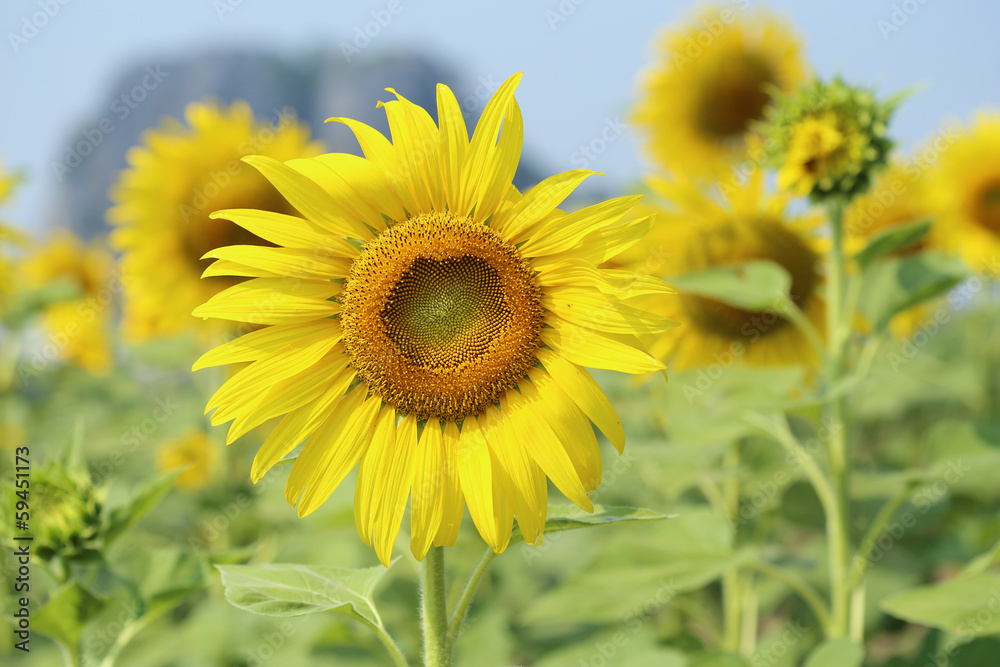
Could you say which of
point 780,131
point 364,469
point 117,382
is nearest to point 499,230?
point 364,469

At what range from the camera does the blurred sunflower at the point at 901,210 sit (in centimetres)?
405

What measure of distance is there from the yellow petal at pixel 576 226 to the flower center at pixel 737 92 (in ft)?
12.0

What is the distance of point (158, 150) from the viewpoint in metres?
3.94

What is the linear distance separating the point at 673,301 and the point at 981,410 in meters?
2.35

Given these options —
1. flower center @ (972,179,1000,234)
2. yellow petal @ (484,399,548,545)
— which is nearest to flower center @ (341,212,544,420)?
yellow petal @ (484,399,548,545)

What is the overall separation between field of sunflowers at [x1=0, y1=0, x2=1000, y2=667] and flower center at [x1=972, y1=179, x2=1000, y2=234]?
0.02 m

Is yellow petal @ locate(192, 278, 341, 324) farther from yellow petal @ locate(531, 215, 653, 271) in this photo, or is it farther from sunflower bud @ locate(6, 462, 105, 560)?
sunflower bud @ locate(6, 462, 105, 560)

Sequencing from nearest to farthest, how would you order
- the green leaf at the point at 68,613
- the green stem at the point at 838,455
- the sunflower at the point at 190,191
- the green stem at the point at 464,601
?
the green stem at the point at 464,601, the green leaf at the point at 68,613, the green stem at the point at 838,455, the sunflower at the point at 190,191

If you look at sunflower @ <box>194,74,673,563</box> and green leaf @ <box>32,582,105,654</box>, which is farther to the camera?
green leaf @ <box>32,582,105,654</box>


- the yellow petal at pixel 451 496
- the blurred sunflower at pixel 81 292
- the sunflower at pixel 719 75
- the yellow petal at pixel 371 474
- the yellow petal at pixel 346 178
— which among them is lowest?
the blurred sunflower at pixel 81 292

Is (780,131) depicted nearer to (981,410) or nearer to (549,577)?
(549,577)

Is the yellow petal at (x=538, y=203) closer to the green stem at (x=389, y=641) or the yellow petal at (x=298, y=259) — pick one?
the yellow petal at (x=298, y=259)

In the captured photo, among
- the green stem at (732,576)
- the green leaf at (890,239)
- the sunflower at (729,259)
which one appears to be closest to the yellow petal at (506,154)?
the green leaf at (890,239)

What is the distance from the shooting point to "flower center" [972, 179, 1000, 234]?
4.88m
